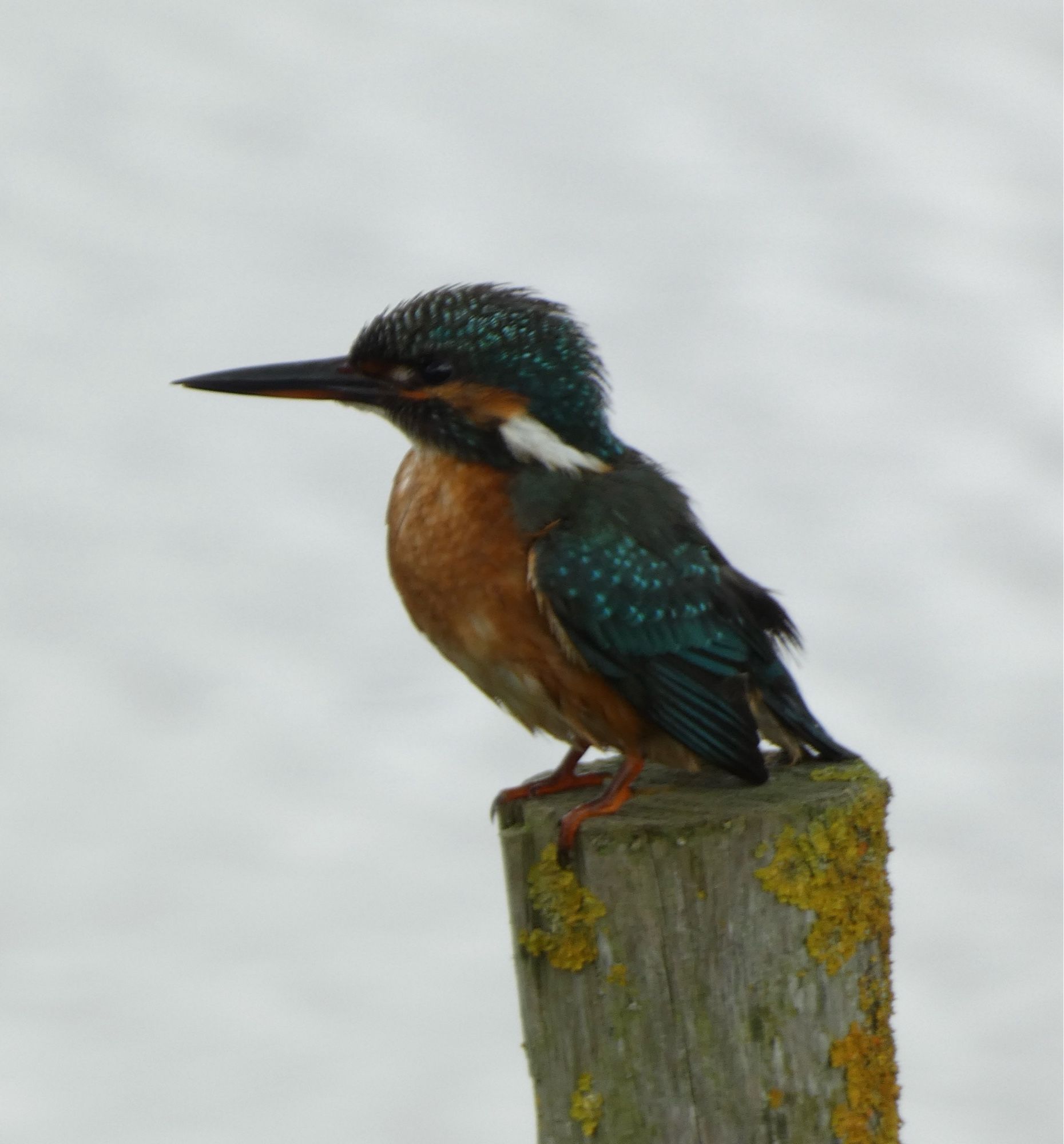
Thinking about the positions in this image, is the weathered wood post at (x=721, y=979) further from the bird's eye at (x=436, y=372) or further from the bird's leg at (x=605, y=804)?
the bird's eye at (x=436, y=372)

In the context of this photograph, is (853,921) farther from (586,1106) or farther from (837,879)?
(586,1106)

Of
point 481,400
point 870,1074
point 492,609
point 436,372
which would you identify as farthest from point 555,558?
point 870,1074

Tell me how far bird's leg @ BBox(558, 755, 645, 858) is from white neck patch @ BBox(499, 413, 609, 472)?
73cm

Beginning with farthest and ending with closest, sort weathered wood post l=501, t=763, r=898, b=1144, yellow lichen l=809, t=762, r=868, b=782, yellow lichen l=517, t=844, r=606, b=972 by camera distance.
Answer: yellow lichen l=809, t=762, r=868, b=782
yellow lichen l=517, t=844, r=606, b=972
weathered wood post l=501, t=763, r=898, b=1144

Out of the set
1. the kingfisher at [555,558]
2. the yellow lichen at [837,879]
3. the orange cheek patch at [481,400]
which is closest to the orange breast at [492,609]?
Answer: the kingfisher at [555,558]

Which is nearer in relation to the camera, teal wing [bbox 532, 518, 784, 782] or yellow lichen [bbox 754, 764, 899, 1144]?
yellow lichen [bbox 754, 764, 899, 1144]

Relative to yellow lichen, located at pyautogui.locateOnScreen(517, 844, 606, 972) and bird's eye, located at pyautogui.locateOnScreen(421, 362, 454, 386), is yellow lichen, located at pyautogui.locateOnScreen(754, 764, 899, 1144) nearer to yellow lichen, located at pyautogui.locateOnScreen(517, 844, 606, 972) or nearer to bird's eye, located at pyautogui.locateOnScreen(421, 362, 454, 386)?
yellow lichen, located at pyautogui.locateOnScreen(517, 844, 606, 972)

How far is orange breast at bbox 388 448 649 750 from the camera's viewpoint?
3375 millimetres

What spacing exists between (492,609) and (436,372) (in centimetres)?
62

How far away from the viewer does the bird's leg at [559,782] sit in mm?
3586

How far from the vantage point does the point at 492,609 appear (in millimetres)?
3375

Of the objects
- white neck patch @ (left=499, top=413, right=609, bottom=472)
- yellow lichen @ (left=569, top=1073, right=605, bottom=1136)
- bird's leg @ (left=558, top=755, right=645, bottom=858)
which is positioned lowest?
yellow lichen @ (left=569, top=1073, right=605, bottom=1136)

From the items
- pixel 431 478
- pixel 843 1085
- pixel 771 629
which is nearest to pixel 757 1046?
pixel 843 1085

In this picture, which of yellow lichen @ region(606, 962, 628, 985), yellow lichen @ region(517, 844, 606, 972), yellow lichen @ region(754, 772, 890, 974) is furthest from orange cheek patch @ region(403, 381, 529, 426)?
yellow lichen @ region(606, 962, 628, 985)
